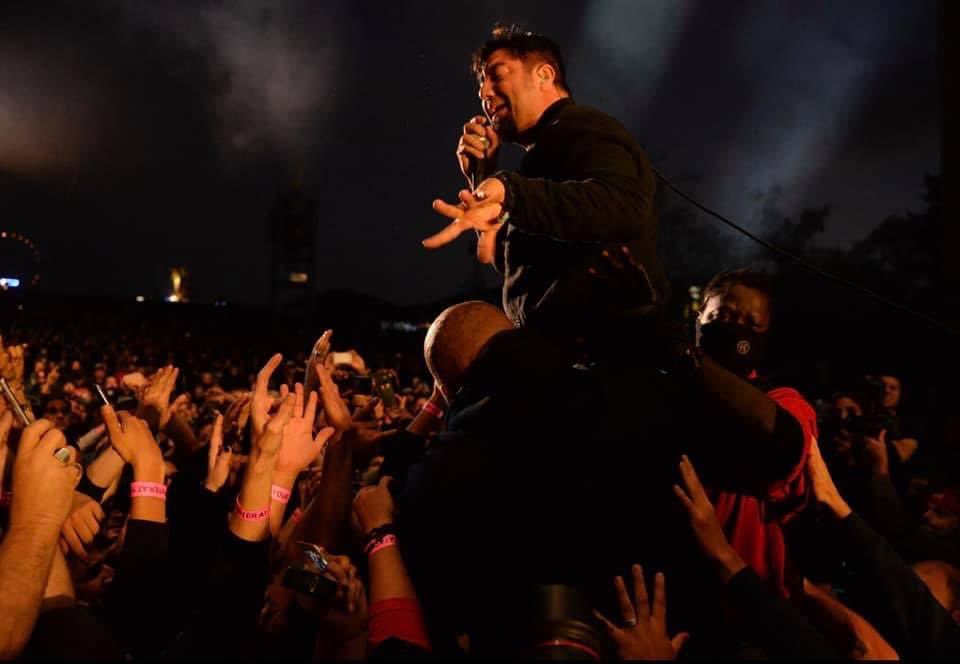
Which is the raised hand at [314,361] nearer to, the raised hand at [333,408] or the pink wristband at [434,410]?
the raised hand at [333,408]

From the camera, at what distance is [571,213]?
1626 mm

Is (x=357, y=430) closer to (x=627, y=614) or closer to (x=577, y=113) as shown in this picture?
(x=627, y=614)

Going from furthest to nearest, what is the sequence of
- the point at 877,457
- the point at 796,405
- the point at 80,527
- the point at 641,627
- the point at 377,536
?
the point at 877,457 < the point at 80,527 < the point at 796,405 < the point at 377,536 < the point at 641,627

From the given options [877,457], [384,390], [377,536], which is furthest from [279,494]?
[877,457]

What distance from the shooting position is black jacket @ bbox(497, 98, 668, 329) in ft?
5.32

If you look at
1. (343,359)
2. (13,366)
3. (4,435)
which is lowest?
(13,366)

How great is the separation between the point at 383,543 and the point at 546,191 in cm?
98

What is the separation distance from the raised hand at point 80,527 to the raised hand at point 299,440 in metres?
0.69

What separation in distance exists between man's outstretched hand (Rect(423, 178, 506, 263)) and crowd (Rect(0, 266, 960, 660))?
0.38m

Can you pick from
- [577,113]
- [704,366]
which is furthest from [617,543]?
[577,113]

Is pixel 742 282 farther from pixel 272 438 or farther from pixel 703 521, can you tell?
pixel 272 438

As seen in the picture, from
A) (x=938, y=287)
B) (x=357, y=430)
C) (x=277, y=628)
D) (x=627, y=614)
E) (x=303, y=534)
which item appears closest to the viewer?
(x=627, y=614)

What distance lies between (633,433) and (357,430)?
96cm

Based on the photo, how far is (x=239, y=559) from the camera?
193 centimetres
